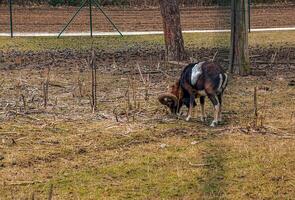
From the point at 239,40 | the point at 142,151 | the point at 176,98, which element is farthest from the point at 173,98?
the point at 239,40

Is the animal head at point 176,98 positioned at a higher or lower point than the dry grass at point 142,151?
higher

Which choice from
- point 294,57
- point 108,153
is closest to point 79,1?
point 294,57

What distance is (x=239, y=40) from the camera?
12.2m

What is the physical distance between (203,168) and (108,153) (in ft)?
3.60

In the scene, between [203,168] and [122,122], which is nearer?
[203,168]

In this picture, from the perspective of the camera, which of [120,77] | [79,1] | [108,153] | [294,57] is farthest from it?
[79,1]

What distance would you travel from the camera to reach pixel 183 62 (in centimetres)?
1412

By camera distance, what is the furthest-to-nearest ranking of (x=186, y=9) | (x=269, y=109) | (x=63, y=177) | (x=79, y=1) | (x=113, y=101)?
1. (x=79, y=1)
2. (x=186, y=9)
3. (x=113, y=101)
4. (x=269, y=109)
5. (x=63, y=177)

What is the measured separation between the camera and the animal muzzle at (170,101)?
8.36 metres

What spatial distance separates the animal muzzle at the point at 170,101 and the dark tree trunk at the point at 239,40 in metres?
3.88

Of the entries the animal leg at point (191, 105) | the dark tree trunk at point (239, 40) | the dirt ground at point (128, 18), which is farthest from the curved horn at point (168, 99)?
the dirt ground at point (128, 18)

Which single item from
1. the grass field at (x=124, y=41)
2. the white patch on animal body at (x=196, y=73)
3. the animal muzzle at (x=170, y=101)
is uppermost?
the white patch on animal body at (x=196, y=73)

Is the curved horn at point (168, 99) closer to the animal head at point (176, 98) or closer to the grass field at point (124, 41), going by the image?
the animal head at point (176, 98)

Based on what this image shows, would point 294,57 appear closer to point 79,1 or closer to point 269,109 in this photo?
point 269,109
